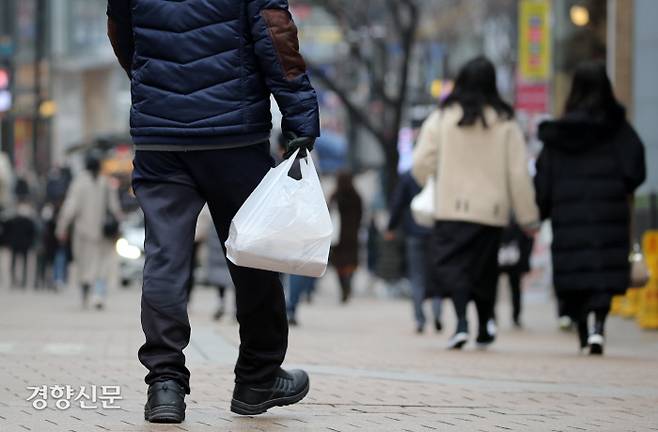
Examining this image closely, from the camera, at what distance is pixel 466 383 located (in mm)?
8406

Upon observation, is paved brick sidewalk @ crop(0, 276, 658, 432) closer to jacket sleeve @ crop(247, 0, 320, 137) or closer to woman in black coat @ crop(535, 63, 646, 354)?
woman in black coat @ crop(535, 63, 646, 354)

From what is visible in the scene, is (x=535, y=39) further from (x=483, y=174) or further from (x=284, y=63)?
(x=284, y=63)

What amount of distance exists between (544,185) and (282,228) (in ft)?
16.7

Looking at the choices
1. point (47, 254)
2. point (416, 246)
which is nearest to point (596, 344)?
point (416, 246)

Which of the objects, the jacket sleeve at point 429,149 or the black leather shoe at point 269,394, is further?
the jacket sleeve at point 429,149

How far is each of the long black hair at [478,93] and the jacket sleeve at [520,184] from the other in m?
0.18

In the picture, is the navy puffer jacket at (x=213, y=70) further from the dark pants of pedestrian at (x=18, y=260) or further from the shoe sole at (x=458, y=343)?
the dark pants of pedestrian at (x=18, y=260)

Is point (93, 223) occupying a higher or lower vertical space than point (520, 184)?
lower

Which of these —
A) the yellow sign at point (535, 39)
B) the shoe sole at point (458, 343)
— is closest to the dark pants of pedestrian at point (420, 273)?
the shoe sole at point (458, 343)

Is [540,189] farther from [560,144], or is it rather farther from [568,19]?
[568,19]

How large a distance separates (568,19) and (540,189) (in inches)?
507

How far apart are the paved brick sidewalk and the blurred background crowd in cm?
162

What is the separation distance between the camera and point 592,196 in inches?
428

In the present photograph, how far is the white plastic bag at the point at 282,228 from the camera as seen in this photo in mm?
6164
